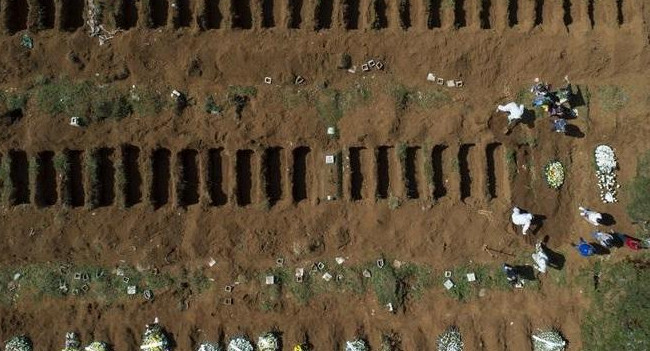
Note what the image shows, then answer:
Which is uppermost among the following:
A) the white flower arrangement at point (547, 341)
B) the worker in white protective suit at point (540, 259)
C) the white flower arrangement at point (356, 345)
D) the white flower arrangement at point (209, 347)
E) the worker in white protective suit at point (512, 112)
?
the worker in white protective suit at point (512, 112)

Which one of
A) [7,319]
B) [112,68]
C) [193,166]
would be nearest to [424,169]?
[193,166]

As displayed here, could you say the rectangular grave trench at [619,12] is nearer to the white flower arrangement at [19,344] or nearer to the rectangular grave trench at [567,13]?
the rectangular grave trench at [567,13]

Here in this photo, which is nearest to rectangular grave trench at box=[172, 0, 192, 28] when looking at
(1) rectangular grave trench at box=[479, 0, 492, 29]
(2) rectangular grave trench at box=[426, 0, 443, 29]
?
(2) rectangular grave trench at box=[426, 0, 443, 29]

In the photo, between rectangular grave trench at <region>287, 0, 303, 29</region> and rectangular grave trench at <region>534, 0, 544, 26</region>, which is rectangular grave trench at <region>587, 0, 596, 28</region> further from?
rectangular grave trench at <region>287, 0, 303, 29</region>

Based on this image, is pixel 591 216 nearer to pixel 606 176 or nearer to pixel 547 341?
pixel 606 176

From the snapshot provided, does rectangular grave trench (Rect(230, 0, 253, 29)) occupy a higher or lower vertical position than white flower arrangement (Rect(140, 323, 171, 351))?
higher

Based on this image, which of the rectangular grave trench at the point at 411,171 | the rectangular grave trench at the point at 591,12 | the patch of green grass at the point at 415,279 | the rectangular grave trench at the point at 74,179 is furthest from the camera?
the rectangular grave trench at the point at 591,12

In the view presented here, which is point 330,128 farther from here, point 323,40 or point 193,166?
point 193,166

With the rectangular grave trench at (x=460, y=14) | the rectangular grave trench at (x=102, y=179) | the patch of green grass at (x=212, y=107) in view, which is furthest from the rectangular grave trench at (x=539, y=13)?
the rectangular grave trench at (x=102, y=179)
